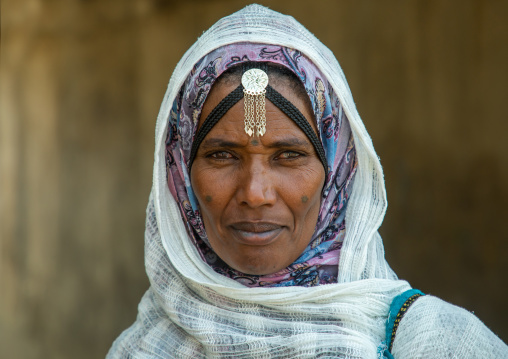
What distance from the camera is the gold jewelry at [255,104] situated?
6.11 ft

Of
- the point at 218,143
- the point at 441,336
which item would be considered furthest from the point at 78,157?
the point at 441,336

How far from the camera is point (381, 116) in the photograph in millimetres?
4523

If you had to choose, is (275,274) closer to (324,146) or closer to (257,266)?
(257,266)

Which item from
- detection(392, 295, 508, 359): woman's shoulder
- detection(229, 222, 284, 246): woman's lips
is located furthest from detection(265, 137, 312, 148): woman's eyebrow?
detection(392, 295, 508, 359): woman's shoulder

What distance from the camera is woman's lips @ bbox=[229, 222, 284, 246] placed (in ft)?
6.20

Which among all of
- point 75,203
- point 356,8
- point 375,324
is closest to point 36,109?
point 75,203

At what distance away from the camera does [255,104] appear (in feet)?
6.13

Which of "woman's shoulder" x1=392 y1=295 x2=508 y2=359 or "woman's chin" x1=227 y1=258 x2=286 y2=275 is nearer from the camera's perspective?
"woman's shoulder" x1=392 y1=295 x2=508 y2=359

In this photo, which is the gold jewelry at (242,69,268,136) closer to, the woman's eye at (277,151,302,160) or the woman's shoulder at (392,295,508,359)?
the woman's eye at (277,151,302,160)

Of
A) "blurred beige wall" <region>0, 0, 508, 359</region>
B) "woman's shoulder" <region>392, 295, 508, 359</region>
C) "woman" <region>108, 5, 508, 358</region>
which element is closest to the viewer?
"woman's shoulder" <region>392, 295, 508, 359</region>

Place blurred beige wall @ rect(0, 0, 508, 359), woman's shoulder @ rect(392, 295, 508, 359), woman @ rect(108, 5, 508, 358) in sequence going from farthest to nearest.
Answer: blurred beige wall @ rect(0, 0, 508, 359), woman @ rect(108, 5, 508, 358), woman's shoulder @ rect(392, 295, 508, 359)

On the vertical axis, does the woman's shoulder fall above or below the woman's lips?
below

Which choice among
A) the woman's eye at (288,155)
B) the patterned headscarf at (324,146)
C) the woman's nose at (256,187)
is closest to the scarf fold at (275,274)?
the patterned headscarf at (324,146)

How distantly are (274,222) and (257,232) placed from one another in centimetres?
5
